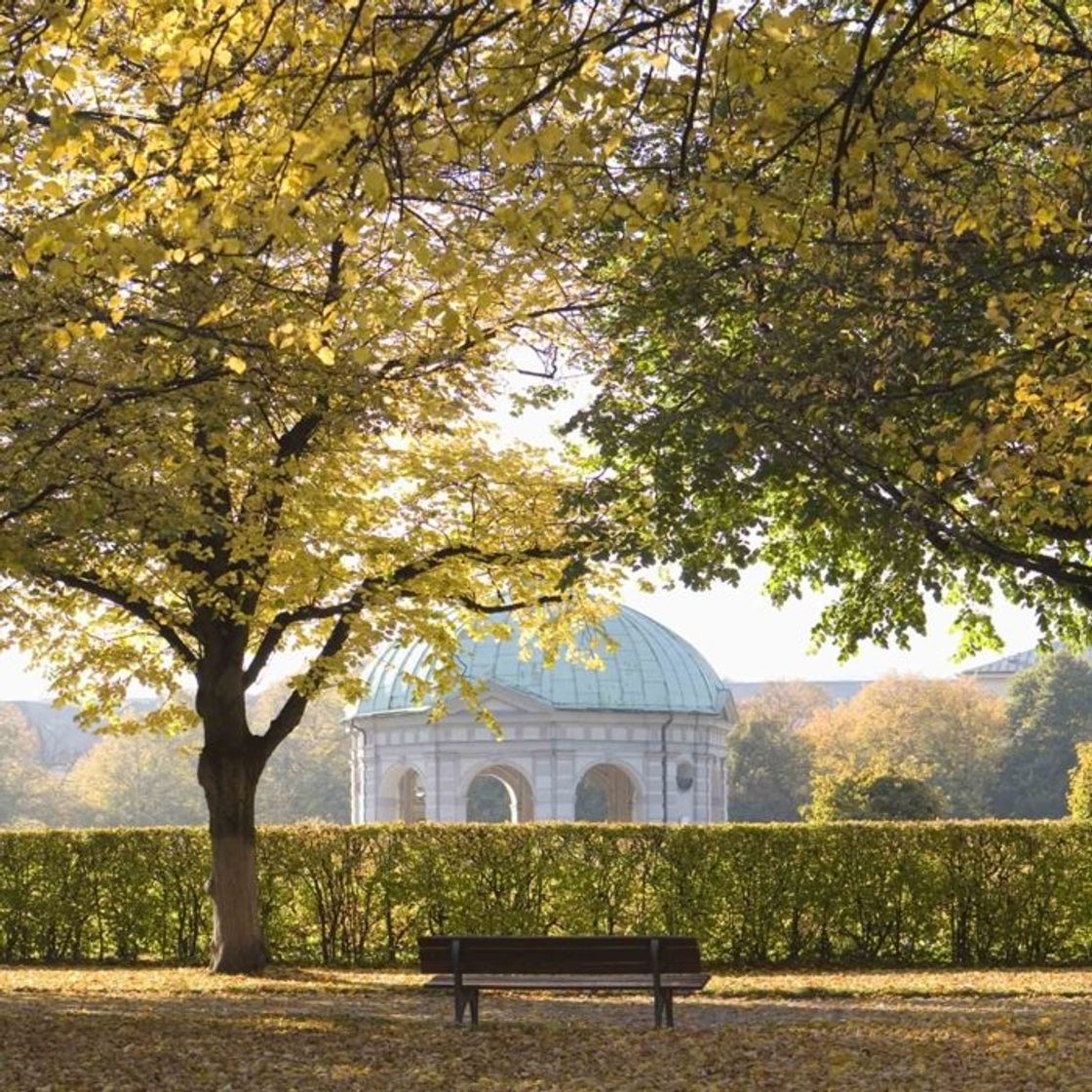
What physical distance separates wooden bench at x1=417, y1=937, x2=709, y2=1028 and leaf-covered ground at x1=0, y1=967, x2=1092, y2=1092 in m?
0.33

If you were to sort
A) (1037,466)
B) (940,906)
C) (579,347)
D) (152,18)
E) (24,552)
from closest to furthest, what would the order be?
1. (152,18)
2. (1037,466)
3. (24,552)
4. (579,347)
5. (940,906)

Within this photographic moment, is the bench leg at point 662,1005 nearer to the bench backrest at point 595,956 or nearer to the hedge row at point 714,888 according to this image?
the bench backrest at point 595,956

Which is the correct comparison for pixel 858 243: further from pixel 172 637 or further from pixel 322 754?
pixel 322 754

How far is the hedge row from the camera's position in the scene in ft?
66.4

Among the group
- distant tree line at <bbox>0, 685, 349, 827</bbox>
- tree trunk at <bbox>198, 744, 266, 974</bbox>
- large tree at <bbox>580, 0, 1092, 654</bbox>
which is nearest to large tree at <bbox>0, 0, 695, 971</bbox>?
tree trunk at <bbox>198, 744, 266, 974</bbox>

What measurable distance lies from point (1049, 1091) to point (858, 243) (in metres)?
5.39

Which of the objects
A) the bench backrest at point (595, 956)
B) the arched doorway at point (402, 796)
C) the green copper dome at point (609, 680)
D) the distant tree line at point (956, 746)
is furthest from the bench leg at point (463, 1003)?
the distant tree line at point (956, 746)

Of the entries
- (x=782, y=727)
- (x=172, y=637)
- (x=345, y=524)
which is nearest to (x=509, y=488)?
(x=345, y=524)

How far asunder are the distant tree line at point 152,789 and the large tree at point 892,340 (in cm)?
6019

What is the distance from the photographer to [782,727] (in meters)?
70.4

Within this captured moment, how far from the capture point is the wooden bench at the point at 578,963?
1268cm

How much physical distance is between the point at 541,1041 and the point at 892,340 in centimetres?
561

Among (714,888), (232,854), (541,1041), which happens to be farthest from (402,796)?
(541,1041)

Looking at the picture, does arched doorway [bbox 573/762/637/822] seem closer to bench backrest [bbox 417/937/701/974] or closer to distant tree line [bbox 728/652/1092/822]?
distant tree line [bbox 728/652/1092/822]
